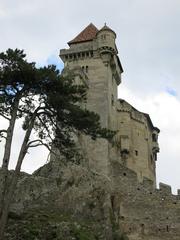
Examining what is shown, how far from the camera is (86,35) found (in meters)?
54.8

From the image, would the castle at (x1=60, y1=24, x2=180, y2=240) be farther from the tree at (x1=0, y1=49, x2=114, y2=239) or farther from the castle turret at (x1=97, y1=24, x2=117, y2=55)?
the tree at (x1=0, y1=49, x2=114, y2=239)

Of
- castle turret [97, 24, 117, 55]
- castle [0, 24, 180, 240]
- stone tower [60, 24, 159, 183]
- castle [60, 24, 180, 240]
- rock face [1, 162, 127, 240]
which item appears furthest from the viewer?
castle turret [97, 24, 117, 55]

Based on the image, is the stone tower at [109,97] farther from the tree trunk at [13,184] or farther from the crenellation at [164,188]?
the tree trunk at [13,184]

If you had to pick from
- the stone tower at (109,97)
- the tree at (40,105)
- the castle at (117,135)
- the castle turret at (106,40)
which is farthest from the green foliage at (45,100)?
the castle turret at (106,40)

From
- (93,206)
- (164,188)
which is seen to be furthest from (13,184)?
(164,188)

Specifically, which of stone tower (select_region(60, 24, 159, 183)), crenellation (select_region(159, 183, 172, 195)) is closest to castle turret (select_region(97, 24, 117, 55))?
stone tower (select_region(60, 24, 159, 183))

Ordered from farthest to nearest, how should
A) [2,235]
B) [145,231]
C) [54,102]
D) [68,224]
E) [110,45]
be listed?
[110,45], [145,231], [68,224], [54,102], [2,235]

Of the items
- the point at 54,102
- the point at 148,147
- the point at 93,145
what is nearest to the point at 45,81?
the point at 54,102

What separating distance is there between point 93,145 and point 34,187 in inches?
591

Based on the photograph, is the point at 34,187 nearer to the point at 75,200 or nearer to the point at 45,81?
the point at 75,200

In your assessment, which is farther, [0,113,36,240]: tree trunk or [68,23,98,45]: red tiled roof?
[68,23,98,45]: red tiled roof

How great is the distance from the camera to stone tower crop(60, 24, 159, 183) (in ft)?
161

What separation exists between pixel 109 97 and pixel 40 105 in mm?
25623

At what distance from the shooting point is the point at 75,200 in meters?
31.6
